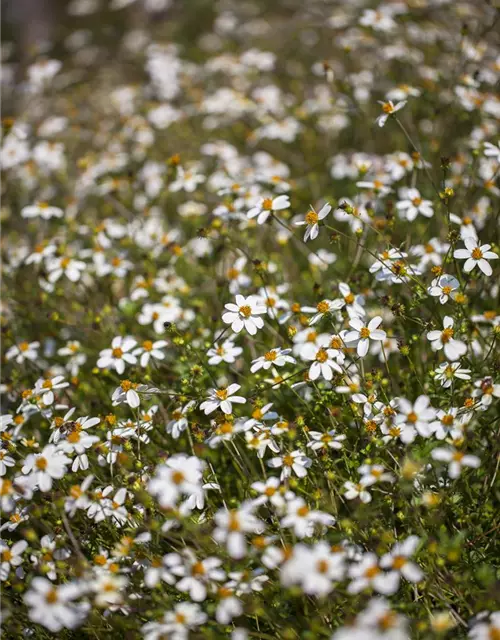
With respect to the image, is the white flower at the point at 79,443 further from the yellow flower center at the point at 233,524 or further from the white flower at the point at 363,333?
the white flower at the point at 363,333

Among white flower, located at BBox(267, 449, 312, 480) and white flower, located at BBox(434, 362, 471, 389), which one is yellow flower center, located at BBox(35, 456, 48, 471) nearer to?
white flower, located at BBox(267, 449, 312, 480)

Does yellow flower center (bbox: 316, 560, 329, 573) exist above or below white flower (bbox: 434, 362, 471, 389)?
above

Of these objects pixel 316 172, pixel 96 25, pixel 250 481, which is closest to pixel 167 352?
pixel 250 481

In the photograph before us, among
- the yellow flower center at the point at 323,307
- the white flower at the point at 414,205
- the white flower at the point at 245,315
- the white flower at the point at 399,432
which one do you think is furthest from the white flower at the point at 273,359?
the white flower at the point at 414,205

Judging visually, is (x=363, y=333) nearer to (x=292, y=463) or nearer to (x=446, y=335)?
(x=446, y=335)

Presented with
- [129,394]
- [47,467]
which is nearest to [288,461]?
[129,394]

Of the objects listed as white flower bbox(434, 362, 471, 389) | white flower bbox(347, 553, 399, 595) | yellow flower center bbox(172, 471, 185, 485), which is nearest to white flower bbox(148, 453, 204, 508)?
yellow flower center bbox(172, 471, 185, 485)

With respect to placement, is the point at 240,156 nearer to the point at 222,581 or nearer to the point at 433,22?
the point at 433,22
